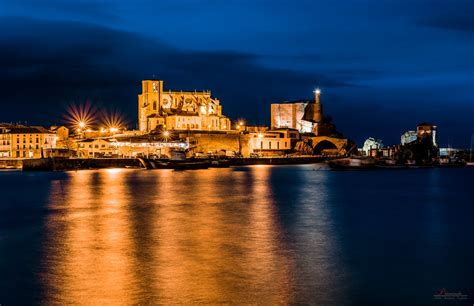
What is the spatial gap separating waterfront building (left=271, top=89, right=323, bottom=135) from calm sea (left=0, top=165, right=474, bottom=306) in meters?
44.7

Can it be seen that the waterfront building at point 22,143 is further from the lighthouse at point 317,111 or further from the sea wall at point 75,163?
the lighthouse at point 317,111

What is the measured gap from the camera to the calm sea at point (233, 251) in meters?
8.36

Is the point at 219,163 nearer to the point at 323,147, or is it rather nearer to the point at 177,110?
the point at 177,110

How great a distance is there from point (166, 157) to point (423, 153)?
103ft

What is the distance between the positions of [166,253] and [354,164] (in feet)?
143

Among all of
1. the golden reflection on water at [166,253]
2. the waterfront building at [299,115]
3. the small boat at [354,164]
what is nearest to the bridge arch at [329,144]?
the waterfront building at [299,115]

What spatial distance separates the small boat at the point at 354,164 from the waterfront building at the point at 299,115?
13.1 metres

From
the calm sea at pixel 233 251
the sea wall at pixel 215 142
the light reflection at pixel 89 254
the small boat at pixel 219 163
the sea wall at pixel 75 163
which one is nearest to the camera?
the light reflection at pixel 89 254

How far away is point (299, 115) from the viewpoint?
67.5 meters

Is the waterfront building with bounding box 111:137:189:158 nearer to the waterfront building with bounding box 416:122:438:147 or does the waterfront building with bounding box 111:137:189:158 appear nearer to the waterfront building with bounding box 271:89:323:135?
the waterfront building with bounding box 271:89:323:135

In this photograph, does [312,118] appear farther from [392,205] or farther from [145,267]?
[145,267]

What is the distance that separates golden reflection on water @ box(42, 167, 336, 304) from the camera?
8297 mm

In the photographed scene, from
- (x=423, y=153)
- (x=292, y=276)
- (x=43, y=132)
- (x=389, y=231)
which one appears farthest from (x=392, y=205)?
(x=423, y=153)

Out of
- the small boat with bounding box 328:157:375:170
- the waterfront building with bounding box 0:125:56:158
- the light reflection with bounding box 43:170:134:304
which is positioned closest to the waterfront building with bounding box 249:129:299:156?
the small boat with bounding box 328:157:375:170
